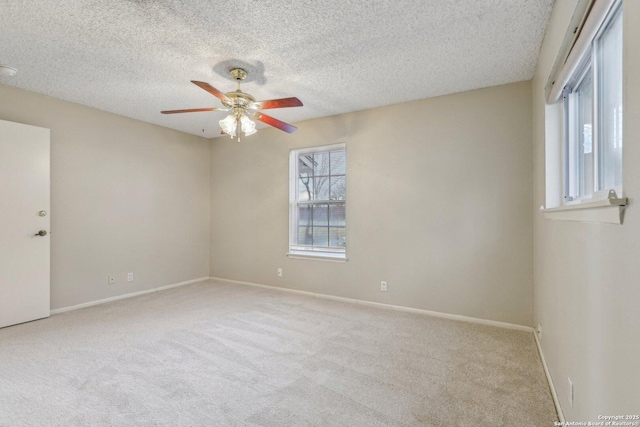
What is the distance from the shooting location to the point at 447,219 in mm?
3580

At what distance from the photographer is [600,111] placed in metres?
1.39

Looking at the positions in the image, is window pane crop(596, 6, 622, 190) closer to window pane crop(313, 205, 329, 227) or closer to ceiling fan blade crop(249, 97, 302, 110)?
ceiling fan blade crop(249, 97, 302, 110)

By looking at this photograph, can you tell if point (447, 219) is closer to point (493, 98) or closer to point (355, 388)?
point (493, 98)

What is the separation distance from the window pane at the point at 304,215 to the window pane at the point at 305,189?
13cm

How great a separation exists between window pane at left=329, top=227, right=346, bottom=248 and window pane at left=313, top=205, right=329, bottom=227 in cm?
16

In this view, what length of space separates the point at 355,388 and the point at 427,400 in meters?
0.46

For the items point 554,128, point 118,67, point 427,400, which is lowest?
point 427,400

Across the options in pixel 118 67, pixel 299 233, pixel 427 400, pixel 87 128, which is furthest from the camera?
pixel 299 233

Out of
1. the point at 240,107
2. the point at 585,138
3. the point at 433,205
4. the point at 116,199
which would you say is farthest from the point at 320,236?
the point at 585,138

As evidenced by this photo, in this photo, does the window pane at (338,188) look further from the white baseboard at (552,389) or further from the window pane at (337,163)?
the white baseboard at (552,389)

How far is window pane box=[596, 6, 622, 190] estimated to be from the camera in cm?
122

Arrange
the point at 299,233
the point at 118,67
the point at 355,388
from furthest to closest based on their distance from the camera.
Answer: the point at 299,233 < the point at 118,67 < the point at 355,388

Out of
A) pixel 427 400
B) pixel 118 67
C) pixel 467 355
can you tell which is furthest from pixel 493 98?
pixel 118 67

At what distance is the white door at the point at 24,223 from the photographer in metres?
3.23
